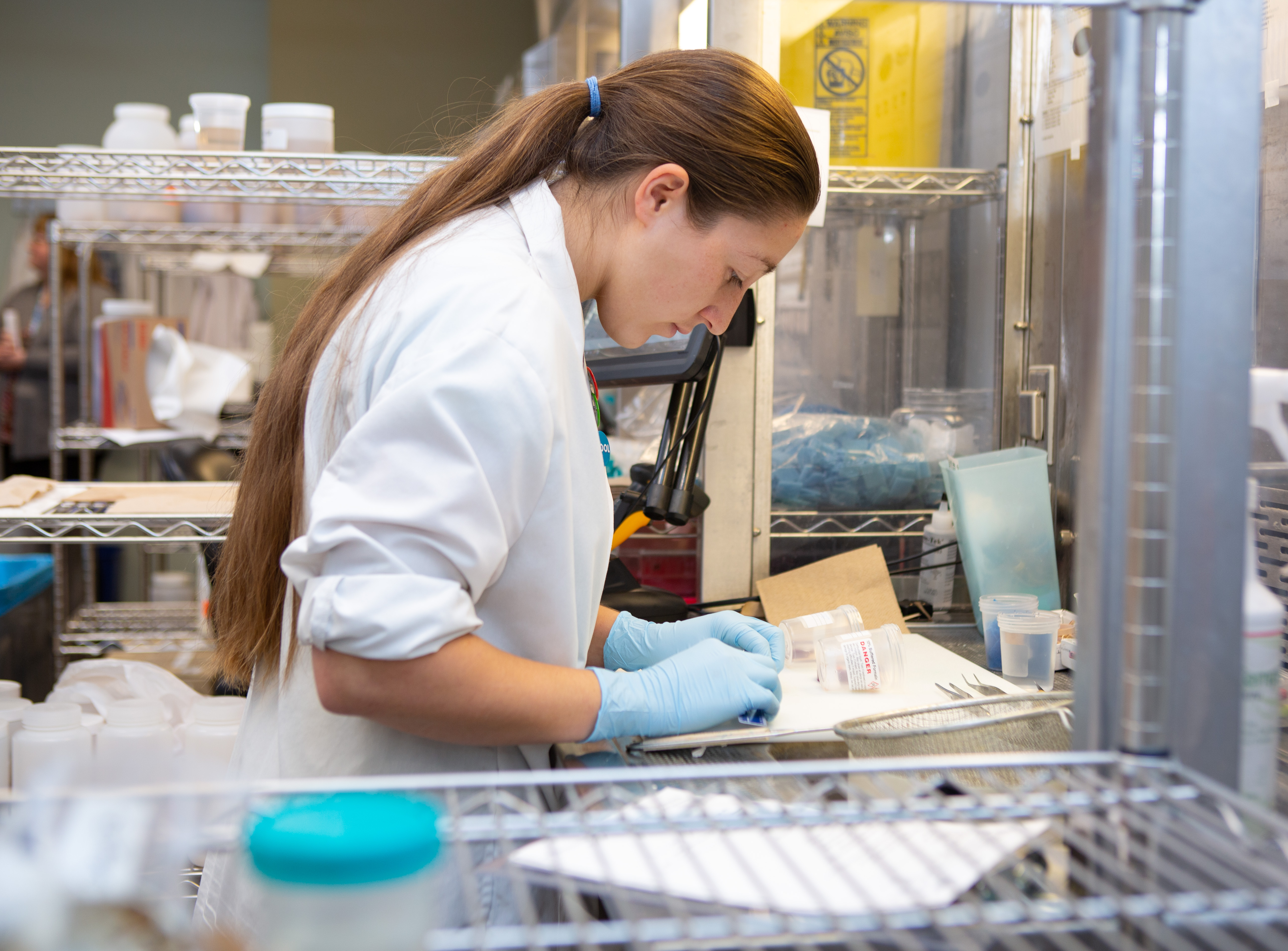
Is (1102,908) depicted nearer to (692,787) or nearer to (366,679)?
(692,787)

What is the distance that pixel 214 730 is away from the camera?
1723mm

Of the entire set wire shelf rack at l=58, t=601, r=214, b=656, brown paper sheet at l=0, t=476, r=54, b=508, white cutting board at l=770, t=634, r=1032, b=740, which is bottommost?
wire shelf rack at l=58, t=601, r=214, b=656

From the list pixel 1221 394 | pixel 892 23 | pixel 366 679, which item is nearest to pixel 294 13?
pixel 892 23

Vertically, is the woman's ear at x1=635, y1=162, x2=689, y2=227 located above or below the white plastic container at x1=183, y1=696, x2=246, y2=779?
above

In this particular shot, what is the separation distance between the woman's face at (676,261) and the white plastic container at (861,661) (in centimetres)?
41

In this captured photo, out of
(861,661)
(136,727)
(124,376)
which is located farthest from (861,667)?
(124,376)

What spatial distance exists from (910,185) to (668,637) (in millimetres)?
871

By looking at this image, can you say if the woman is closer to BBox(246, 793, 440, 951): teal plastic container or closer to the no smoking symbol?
BBox(246, 793, 440, 951): teal plastic container

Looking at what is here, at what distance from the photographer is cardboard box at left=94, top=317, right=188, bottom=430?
2826 mm

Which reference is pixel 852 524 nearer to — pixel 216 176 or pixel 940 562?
pixel 940 562

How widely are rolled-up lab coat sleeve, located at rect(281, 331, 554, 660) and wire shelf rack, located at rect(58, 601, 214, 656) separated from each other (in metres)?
1.44

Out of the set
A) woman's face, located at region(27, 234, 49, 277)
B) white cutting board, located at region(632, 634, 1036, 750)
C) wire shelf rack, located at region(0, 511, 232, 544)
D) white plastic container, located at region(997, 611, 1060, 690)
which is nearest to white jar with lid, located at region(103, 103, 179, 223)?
wire shelf rack, located at region(0, 511, 232, 544)

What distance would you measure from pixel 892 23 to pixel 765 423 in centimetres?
76

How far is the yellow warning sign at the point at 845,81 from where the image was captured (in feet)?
5.65
